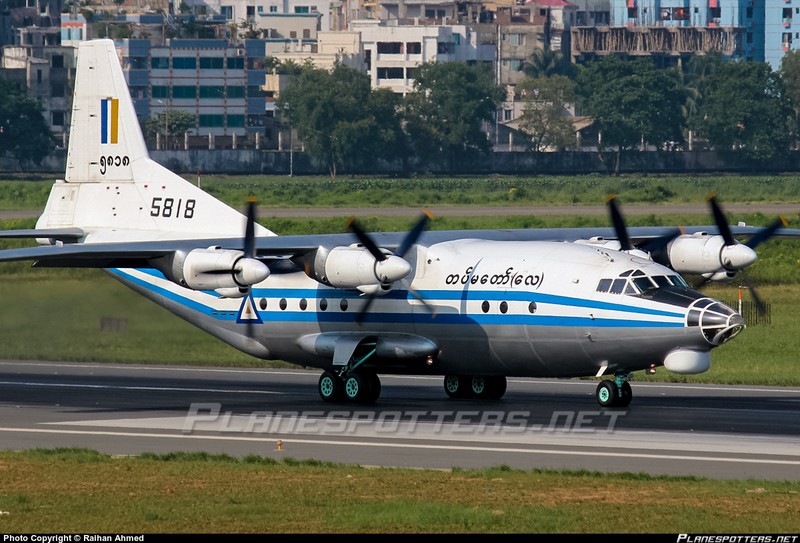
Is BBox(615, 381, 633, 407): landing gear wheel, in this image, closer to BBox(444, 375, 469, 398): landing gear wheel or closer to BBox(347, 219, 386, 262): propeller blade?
BBox(444, 375, 469, 398): landing gear wheel

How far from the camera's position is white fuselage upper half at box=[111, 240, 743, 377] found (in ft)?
95.1

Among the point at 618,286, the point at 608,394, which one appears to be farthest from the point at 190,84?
the point at 618,286

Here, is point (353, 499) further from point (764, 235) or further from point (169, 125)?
point (169, 125)

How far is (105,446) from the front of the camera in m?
26.2

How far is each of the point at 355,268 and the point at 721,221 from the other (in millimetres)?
7583

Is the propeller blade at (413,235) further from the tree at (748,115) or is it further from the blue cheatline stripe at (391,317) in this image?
the tree at (748,115)

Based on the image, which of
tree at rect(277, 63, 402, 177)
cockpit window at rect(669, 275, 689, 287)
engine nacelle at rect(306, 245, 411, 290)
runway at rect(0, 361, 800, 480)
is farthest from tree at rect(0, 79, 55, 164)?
cockpit window at rect(669, 275, 689, 287)

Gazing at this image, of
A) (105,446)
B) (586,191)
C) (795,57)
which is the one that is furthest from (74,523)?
(795,57)

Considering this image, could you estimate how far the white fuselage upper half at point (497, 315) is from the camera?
28984 mm

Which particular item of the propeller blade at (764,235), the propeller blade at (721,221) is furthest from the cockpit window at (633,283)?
the propeller blade at (764,235)

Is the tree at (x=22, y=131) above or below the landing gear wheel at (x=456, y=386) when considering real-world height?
above

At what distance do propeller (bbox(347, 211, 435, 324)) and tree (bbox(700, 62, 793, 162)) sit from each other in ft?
457

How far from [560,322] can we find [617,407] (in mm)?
2389

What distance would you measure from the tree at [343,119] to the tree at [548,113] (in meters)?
22.3
